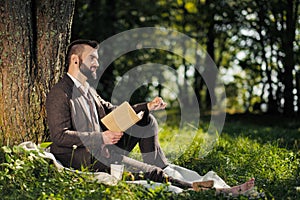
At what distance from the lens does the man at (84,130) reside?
430 cm

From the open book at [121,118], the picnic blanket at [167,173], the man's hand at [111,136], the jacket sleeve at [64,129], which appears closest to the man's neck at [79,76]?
the jacket sleeve at [64,129]

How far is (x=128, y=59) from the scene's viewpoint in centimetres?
953

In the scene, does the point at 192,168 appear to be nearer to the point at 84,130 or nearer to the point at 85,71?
the point at 84,130

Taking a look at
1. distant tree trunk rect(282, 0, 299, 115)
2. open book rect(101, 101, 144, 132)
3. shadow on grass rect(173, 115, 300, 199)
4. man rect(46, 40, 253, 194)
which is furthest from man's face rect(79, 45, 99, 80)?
distant tree trunk rect(282, 0, 299, 115)

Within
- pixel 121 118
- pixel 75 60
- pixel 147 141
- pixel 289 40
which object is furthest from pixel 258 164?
pixel 289 40

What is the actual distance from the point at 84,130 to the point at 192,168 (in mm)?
1225

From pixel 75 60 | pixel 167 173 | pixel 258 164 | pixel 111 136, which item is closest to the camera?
pixel 111 136

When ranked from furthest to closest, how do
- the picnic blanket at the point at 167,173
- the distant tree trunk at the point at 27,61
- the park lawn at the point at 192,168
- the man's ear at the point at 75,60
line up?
the distant tree trunk at the point at 27,61, the man's ear at the point at 75,60, the picnic blanket at the point at 167,173, the park lawn at the point at 192,168

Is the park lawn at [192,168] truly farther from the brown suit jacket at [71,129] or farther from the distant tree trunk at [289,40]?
the distant tree trunk at [289,40]

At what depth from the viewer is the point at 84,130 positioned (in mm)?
4422

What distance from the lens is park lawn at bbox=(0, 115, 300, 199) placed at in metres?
3.77

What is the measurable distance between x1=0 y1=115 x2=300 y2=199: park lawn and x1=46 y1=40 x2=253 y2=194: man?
0.96 ft

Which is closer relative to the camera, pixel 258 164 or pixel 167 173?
pixel 167 173

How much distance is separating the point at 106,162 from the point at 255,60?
689cm
